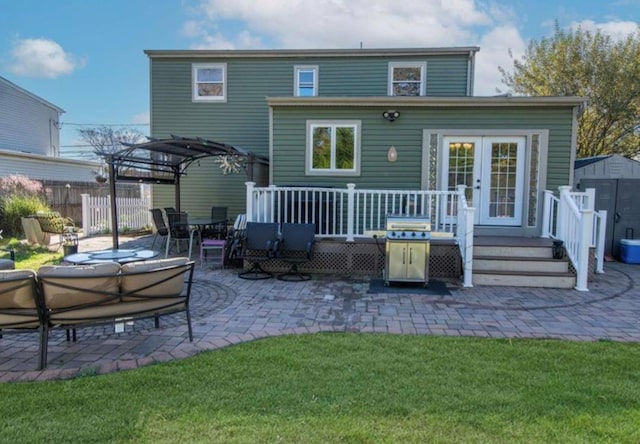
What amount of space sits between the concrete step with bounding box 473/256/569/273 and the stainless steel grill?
1.06 metres

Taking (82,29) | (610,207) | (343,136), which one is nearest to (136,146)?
(343,136)

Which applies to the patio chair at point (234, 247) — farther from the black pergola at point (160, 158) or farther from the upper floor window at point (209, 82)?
the upper floor window at point (209, 82)

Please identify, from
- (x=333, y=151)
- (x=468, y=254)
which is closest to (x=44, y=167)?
(x=333, y=151)

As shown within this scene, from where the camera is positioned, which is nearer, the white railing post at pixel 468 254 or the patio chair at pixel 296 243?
the white railing post at pixel 468 254

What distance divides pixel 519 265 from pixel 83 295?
20.7ft

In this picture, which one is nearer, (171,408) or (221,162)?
(171,408)

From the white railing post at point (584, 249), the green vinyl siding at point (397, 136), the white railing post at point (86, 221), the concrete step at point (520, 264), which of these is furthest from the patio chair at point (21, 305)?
the white railing post at point (86, 221)

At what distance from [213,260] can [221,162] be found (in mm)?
4569

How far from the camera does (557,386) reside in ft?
9.67

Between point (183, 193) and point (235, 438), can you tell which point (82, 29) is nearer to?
point (183, 193)

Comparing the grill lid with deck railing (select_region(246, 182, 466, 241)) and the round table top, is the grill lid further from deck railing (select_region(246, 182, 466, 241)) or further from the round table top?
the round table top

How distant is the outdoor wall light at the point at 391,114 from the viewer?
8.66 m

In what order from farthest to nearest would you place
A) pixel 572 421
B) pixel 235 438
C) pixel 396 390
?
1. pixel 396 390
2. pixel 572 421
3. pixel 235 438

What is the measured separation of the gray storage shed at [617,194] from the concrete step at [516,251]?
3.54 meters
